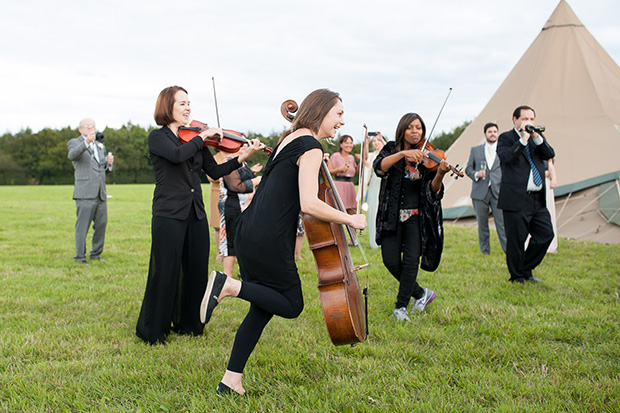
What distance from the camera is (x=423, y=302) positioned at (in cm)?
544

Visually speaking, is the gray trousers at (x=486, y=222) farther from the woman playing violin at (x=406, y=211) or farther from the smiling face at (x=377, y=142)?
the woman playing violin at (x=406, y=211)

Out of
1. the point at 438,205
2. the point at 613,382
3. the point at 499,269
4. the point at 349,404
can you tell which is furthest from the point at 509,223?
the point at 349,404

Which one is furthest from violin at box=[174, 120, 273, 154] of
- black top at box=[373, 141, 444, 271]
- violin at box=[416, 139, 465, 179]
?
violin at box=[416, 139, 465, 179]

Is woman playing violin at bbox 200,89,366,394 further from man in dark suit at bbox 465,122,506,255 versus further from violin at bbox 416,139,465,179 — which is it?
man in dark suit at bbox 465,122,506,255

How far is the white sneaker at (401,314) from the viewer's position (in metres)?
5.03

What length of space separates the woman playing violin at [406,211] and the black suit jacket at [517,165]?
1.85 m

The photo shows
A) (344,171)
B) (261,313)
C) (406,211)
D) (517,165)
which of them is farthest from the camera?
(344,171)

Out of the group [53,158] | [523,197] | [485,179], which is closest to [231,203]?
[523,197]

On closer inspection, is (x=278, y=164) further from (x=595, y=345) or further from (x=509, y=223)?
(x=509, y=223)

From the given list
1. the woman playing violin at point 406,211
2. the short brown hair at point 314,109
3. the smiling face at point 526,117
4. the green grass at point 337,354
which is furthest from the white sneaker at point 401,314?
the smiling face at point 526,117

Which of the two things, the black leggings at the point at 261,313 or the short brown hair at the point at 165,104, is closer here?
the black leggings at the point at 261,313

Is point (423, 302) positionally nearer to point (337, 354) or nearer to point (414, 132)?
point (337, 354)

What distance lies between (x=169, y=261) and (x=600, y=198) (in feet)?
34.6

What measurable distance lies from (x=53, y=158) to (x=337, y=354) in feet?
210
